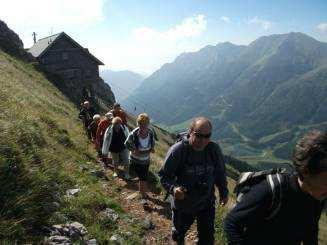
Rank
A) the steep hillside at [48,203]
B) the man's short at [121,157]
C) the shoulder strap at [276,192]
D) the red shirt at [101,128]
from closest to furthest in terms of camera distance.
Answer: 1. the shoulder strap at [276,192]
2. the steep hillside at [48,203]
3. the man's short at [121,157]
4. the red shirt at [101,128]

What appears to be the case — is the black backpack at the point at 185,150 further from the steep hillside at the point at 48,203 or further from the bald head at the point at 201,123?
the steep hillside at the point at 48,203

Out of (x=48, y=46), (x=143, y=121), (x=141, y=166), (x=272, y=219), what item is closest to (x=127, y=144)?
(x=141, y=166)

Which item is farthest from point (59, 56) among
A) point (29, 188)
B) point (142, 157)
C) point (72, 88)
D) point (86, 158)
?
point (29, 188)

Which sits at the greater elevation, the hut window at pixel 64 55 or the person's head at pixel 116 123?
the hut window at pixel 64 55

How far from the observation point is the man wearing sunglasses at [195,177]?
680 centimetres

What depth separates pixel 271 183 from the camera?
3.91 metres

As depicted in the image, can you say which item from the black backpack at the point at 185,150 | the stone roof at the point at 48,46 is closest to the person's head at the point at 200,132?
the black backpack at the point at 185,150

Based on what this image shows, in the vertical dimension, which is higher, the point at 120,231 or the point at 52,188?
the point at 52,188

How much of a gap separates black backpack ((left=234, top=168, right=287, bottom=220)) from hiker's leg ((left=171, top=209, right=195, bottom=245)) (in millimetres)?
3193

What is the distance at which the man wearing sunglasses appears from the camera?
6.80 meters

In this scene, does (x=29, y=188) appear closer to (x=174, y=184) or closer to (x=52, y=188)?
(x=52, y=188)

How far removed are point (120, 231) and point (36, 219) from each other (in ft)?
7.89

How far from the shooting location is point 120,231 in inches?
352

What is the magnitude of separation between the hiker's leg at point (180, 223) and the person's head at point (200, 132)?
4.48ft
